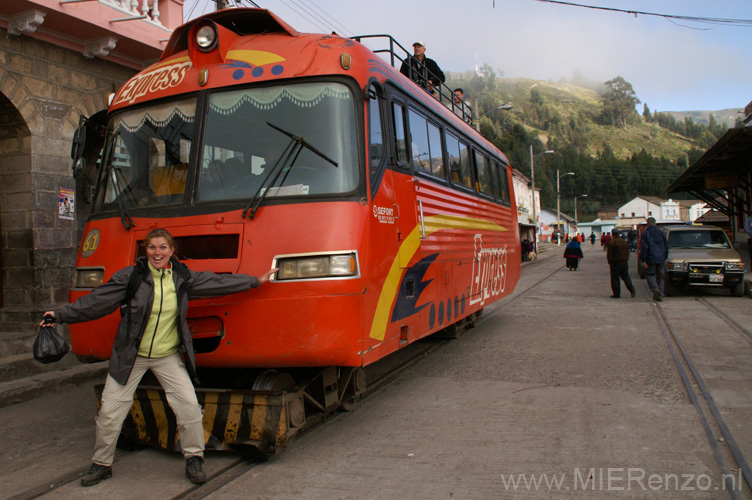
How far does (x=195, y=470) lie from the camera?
153 inches

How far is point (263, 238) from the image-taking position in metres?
4.38

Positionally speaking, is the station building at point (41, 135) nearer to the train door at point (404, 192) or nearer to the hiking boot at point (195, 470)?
the train door at point (404, 192)

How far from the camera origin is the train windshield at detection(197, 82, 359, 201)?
4543 millimetres

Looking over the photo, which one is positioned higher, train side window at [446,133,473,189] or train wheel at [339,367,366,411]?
train side window at [446,133,473,189]

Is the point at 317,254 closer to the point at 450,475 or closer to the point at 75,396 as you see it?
the point at 450,475

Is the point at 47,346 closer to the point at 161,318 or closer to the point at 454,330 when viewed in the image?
the point at 161,318

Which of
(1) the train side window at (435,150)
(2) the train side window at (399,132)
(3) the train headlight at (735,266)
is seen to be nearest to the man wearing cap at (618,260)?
(3) the train headlight at (735,266)

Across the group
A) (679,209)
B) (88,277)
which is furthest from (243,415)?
(679,209)

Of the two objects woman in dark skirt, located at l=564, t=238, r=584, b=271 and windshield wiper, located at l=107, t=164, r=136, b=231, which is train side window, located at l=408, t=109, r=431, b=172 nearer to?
windshield wiper, located at l=107, t=164, r=136, b=231

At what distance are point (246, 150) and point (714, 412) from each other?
4.60m

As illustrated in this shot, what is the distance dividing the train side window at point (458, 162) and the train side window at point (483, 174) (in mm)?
524

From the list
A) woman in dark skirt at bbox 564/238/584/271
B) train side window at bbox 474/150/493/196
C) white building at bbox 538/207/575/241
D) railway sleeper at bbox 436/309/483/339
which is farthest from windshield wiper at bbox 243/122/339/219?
white building at bbox 538/207/575/241

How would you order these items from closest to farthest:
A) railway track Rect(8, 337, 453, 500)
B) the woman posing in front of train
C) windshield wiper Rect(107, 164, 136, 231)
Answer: railway track Rect(8, 337, 453, 500) < the woman posing in front of train < windshield wiper Rect(107, 164, 136, 231)

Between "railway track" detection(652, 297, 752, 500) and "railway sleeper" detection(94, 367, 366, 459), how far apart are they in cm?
288
